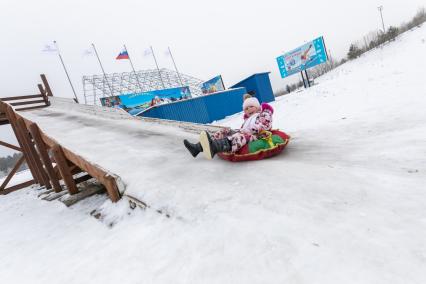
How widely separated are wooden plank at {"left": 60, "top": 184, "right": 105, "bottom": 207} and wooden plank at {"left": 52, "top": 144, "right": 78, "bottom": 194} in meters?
0.19

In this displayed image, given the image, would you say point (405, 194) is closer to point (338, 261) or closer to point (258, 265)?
point (338, 261)

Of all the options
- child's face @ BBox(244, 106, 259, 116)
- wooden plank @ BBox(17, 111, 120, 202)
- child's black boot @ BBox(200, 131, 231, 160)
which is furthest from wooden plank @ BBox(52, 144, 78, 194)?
child's face @ BBox(244, 106, 259, 116)

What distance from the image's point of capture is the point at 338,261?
4.17 feet

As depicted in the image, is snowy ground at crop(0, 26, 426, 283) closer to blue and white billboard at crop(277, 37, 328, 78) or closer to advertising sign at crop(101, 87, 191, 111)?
advertising sign at crop(101, 87, 191, 111)

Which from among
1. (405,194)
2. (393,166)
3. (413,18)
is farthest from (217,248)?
(413,18)

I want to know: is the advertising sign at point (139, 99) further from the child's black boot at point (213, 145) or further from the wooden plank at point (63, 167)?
the child's black boot at point (213, 145)

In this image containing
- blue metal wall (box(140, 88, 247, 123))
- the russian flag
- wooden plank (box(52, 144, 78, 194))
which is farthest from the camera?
the russian flag

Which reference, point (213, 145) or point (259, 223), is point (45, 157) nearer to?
point (213, 145)

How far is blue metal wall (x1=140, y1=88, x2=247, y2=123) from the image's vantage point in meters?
13.4

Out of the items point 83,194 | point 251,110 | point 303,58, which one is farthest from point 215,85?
point 83,194

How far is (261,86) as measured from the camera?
17.9 meters

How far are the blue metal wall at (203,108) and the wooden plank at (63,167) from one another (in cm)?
914

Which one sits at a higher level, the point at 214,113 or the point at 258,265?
the point at 214,113

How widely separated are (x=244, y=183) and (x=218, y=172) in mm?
589
